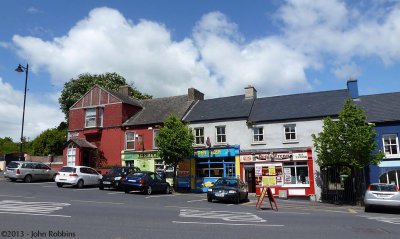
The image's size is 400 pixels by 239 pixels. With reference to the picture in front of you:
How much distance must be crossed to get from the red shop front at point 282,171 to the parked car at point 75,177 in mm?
11990

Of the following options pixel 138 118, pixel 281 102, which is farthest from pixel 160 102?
pixel 281 102

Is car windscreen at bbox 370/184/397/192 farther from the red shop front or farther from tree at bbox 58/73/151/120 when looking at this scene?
tree at bbox 58/73/151/120

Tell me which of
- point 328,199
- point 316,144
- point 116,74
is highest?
point 116,74

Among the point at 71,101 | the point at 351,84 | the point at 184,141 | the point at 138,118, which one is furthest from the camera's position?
the point at 71,101

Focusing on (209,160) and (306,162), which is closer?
(306,162)

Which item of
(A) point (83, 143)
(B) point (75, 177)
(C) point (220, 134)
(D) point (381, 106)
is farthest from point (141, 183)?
(D) point (381, 106)

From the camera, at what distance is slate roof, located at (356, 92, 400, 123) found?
87.9 feet

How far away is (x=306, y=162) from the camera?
27.6 metres

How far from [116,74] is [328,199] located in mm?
37206

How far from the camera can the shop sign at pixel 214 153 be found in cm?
2989

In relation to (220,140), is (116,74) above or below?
above

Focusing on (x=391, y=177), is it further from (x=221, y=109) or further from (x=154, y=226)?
(x=154, y=226)

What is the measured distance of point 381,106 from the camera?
2836 centimetres

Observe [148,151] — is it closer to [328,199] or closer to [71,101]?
[328,199]
